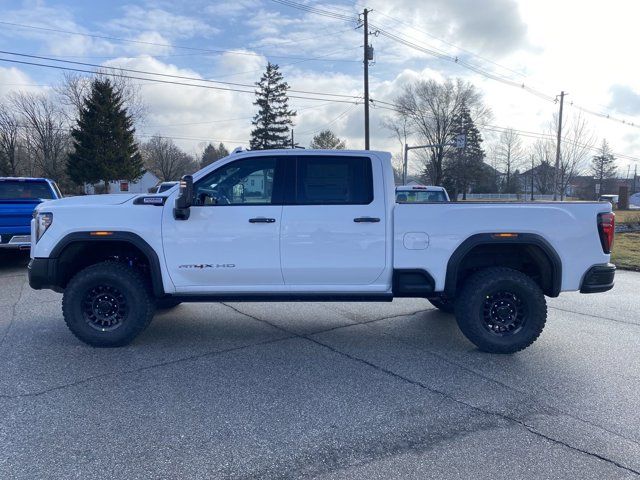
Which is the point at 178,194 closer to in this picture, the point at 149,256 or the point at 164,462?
the point at 149,256

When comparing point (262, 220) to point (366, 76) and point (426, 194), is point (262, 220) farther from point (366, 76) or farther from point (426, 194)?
point (366, 76)

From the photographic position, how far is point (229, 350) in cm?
511

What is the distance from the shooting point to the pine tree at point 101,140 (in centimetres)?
3922

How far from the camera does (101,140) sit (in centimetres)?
3959

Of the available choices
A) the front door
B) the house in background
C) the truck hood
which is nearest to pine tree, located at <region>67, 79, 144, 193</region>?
the house in background

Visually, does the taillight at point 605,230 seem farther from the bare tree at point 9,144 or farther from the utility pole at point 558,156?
the bare tree at point 9,144

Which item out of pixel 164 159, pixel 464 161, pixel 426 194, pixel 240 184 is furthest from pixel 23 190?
pixel 164 159

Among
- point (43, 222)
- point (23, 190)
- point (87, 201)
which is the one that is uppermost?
point (23, 190)

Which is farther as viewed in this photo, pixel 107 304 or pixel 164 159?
pixel 164 159

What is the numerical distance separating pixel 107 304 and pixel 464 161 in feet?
201

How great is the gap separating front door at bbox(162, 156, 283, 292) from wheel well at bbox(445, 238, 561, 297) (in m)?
1.83

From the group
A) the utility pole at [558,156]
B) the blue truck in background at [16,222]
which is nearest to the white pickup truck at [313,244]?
the blue truck in background at [16,222]

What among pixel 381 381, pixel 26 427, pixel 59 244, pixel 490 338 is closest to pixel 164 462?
pixel 26 427

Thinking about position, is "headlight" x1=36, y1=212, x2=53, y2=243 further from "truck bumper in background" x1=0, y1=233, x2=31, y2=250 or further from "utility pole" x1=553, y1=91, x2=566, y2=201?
"utility pole" x1=553, y1=91, x2=566, y2=201
